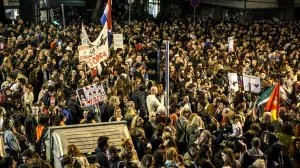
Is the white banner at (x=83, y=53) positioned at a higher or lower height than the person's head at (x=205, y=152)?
higher

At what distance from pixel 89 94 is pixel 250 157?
4520 millimetres

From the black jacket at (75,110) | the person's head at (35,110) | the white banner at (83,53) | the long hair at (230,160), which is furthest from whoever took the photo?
the white banner at (83,53)

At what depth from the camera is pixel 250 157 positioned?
9375mm

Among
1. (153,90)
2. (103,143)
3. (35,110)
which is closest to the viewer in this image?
(103,143)

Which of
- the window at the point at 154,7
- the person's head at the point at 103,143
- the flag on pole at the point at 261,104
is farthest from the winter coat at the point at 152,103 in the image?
the window at the point at 154,7

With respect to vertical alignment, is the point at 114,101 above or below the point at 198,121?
above

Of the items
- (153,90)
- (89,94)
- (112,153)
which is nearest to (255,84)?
(153,90)

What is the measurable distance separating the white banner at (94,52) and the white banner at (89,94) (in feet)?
9.93

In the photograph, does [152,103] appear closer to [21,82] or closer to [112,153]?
[21,82]

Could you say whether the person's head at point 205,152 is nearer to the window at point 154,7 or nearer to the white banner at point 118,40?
the white banner at point 118,40

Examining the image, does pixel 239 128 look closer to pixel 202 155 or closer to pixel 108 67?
pixel 202 155

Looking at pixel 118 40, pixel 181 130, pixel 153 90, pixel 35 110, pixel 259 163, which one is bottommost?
pixel 181 130

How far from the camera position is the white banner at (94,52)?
52.2 feet

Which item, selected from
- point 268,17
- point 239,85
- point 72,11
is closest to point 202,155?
point 239,85
